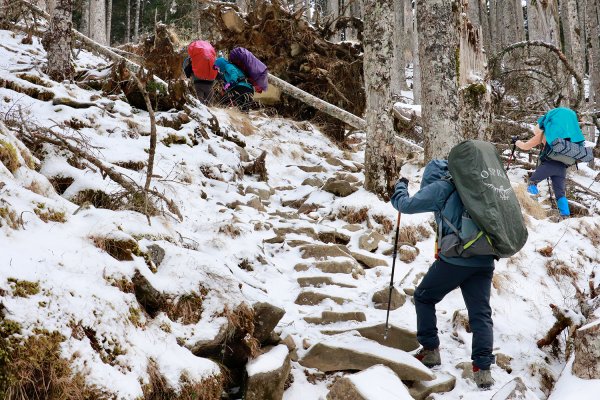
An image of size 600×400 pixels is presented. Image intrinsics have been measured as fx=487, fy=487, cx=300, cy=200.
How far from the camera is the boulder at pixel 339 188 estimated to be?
289 inches

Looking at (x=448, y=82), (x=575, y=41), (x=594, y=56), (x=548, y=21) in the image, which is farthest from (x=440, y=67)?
(x=548, y=21)

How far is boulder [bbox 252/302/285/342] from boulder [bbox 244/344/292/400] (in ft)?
0.70

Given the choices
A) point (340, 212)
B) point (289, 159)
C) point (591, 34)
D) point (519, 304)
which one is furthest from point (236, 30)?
point (591, 34)

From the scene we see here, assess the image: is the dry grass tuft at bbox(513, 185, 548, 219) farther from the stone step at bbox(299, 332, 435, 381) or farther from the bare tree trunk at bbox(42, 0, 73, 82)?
the bare tree trunk at bbox(42, 0, 73, 82)

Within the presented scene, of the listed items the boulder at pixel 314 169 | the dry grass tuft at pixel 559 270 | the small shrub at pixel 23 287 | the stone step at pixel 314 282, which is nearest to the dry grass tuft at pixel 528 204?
the dry grass tuft at pixel 559 270

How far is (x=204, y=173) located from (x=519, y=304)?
4412 mm

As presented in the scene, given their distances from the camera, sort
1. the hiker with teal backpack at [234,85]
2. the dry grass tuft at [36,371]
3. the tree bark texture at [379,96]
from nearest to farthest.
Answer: the dry grass tuft at [36,371] < the tree bark texture at [379,96] < the hiker with teal backpack at [234,85]

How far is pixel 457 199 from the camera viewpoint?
3652 millimetres

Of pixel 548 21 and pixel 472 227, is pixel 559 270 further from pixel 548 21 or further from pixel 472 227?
pixel 548 21

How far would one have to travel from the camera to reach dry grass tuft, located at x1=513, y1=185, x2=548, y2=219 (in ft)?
24.4

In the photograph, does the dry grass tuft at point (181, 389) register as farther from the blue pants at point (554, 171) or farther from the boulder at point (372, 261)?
the blue pants at point (554, 171)

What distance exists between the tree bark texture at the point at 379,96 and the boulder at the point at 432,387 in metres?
3.49

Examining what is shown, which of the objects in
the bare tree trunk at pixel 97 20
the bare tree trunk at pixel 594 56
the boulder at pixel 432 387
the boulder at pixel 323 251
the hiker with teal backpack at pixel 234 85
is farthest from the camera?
the bare tree trunk at pixel 594 56

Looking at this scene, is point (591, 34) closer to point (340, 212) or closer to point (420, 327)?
point (340, 212)
